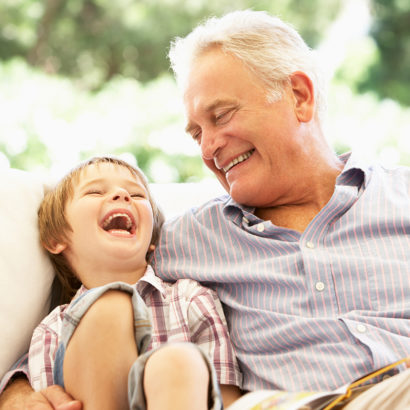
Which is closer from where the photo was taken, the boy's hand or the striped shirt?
the boy's hand

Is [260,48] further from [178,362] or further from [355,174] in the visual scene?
[178,362]

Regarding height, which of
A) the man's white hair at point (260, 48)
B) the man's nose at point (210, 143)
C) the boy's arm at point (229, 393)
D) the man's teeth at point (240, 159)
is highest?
the man's white hair at point (260, 48)

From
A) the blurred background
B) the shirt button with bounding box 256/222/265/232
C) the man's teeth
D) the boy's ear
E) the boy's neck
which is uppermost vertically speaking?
the blurred background

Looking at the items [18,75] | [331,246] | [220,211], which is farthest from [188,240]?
[18,75]

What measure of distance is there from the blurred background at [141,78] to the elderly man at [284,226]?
106 inches

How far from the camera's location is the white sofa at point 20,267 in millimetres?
1242

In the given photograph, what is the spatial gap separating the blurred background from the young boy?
287cm

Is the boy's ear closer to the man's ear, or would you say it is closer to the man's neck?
the man's neck

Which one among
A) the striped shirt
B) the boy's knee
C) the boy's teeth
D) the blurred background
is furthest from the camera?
the blurred background

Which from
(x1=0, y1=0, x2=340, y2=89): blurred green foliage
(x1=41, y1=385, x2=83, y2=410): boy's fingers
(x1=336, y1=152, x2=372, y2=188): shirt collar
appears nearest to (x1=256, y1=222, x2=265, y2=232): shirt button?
(x1=336, y1=152, x2=372, y2=188): shirt collar

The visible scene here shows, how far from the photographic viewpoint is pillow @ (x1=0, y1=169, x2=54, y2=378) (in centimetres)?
124

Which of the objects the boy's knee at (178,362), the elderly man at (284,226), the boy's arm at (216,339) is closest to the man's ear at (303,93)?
the elderly man at (284,226)

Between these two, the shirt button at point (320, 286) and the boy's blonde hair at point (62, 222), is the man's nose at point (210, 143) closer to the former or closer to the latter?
the boy's blonde hair at point (62, 222)

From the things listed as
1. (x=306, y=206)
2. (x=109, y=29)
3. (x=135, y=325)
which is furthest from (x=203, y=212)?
(x=109, y=29)
